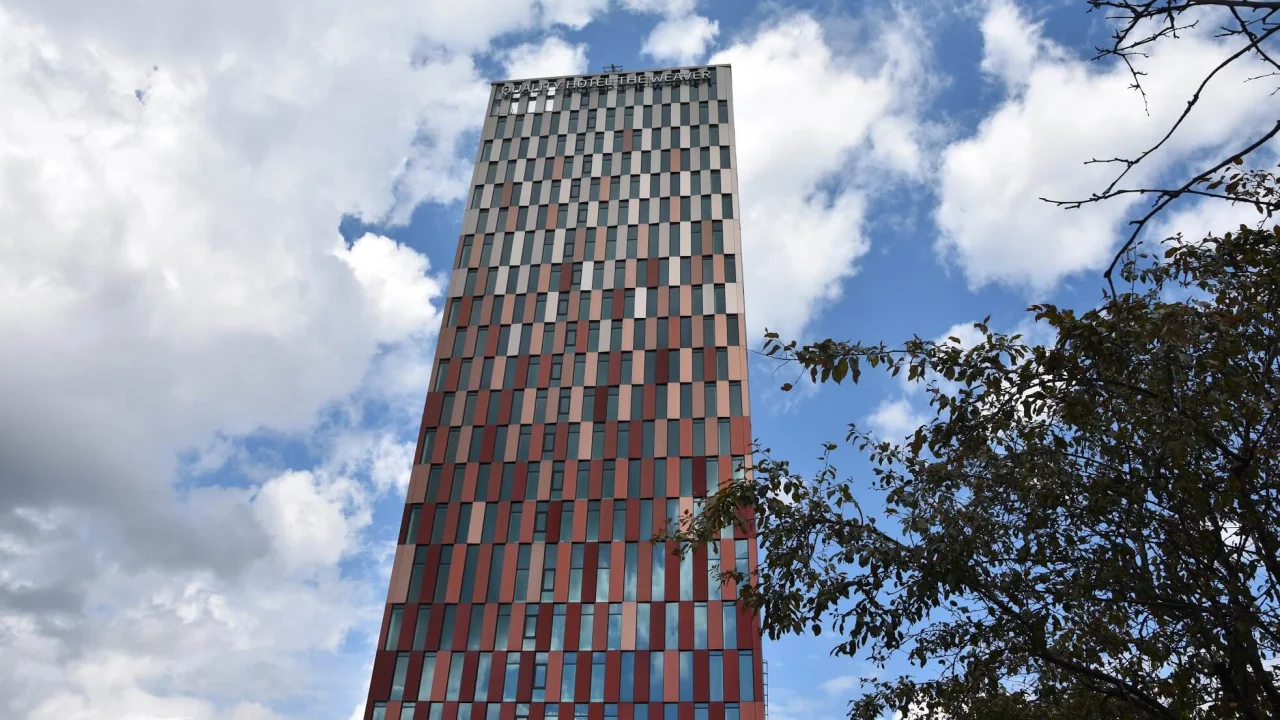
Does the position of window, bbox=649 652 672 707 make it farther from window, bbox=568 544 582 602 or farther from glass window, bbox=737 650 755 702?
window, bbox=568 544 582 602

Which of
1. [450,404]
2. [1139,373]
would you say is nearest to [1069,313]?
[1139,373]

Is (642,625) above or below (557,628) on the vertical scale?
above

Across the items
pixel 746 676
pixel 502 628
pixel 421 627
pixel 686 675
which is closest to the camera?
pixel 746 676

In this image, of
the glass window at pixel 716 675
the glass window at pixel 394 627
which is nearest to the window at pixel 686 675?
the glass window at pixel 716 675

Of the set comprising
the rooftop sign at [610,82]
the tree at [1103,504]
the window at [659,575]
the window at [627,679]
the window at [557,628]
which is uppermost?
the rooftop sign at [610,82]

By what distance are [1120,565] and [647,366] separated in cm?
3679

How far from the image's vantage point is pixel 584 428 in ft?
143

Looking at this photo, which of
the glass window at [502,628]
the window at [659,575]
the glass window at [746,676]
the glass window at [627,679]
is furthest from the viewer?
the window at [659,575]

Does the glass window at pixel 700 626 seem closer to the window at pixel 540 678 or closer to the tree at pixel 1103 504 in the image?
the window at pixel 540 678

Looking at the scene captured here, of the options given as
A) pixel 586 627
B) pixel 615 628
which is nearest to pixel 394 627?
pixel 586 627

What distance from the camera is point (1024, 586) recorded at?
8695 millimetres

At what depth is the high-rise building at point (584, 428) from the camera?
36781 millimetres

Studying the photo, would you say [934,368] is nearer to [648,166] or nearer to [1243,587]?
[1243,587]

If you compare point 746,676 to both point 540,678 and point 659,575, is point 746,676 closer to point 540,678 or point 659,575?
point 659,575
